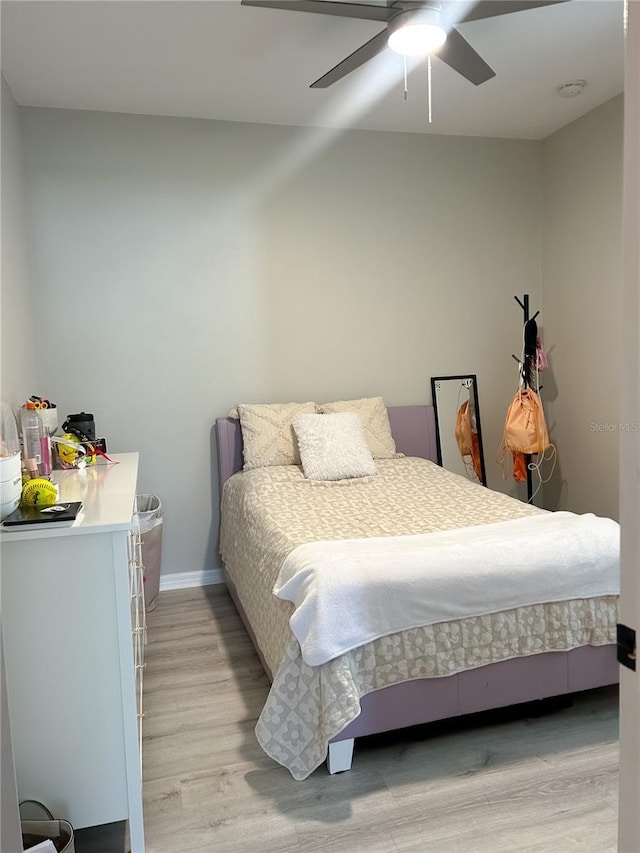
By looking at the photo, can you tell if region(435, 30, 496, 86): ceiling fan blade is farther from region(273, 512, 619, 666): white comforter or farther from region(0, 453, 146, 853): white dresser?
region(0, 453, 146, 853): white dresser

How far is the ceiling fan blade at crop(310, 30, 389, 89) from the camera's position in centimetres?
227

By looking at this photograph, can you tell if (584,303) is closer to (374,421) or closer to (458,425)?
(458,425)

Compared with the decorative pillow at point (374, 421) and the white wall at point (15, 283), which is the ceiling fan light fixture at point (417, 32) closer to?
the white wall at point (15, 283)

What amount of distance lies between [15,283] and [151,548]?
147cm

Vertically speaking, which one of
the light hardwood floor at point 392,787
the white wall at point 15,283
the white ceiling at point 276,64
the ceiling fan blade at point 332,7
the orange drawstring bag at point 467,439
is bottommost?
the light hardwood floor at point 392,787

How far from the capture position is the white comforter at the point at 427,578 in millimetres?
1933

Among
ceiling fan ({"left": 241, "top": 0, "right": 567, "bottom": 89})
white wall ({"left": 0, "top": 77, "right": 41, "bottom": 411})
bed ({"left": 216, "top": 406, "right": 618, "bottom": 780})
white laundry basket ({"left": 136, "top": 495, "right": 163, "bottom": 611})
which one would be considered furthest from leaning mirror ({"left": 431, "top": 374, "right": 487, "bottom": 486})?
white wall ({"left": 0, "top": 77, "right": 41, "bottom": 411})

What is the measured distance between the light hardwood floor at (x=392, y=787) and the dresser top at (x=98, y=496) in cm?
89

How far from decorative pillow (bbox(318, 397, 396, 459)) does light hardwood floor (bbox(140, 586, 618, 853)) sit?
1583 mm

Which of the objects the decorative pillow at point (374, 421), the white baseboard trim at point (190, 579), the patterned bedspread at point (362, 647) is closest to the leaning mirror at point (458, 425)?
the decorative pillow at point (374, 421)

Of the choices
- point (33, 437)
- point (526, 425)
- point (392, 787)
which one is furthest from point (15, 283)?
point (526, 425)

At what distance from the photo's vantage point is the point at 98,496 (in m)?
2.04

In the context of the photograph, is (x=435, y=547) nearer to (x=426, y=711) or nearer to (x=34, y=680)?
(x=426, y=711)

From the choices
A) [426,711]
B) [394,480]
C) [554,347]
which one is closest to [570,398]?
[554,347]
